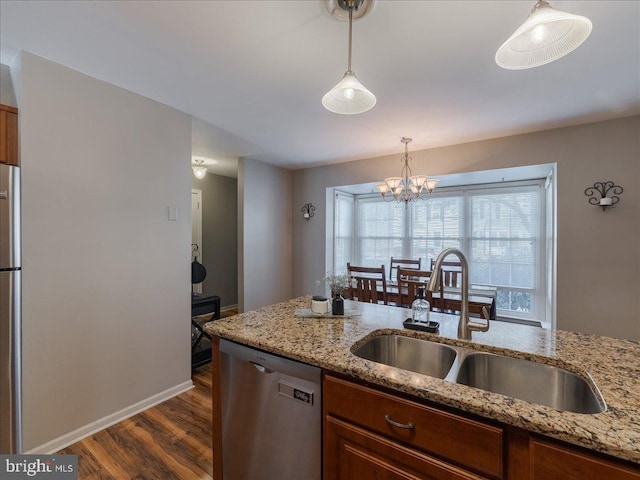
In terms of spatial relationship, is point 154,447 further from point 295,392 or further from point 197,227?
point 197,227

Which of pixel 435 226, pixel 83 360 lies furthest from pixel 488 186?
pixel 83 360

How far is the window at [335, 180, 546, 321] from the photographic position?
4062 millimetres

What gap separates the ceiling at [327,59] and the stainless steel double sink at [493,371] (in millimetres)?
1674

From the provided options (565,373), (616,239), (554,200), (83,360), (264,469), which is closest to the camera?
(565,373)

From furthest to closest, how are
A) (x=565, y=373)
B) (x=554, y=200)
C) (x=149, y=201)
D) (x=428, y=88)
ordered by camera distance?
1. (x=554, y=200)
2. (x=149, y=201)
3. (x=428, y=88)
4. (x=565, y=373)

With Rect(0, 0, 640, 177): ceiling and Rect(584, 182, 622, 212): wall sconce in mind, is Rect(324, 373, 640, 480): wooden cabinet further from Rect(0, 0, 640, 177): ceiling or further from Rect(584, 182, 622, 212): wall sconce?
Rect(584, 182, 622, 212): wall sconce

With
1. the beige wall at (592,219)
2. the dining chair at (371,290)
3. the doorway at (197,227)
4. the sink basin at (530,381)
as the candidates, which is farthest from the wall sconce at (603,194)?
the doorway at (197,227)

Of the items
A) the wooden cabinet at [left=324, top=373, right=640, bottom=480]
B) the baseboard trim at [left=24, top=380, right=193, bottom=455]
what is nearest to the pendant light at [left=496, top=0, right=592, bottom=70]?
the wooden cabinet at [left=324, top=373, right=640, bottom=480]

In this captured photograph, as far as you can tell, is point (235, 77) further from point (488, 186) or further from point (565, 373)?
point (488, 186)

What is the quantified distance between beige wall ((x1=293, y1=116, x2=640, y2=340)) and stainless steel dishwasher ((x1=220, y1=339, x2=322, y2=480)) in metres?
3.08

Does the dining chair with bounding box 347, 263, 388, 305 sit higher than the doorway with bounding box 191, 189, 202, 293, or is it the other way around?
the doorway with bounding box 191, 189, 202, 293

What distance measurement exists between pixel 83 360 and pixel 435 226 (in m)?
4.56

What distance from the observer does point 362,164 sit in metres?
4.29

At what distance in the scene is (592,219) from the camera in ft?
9.30
